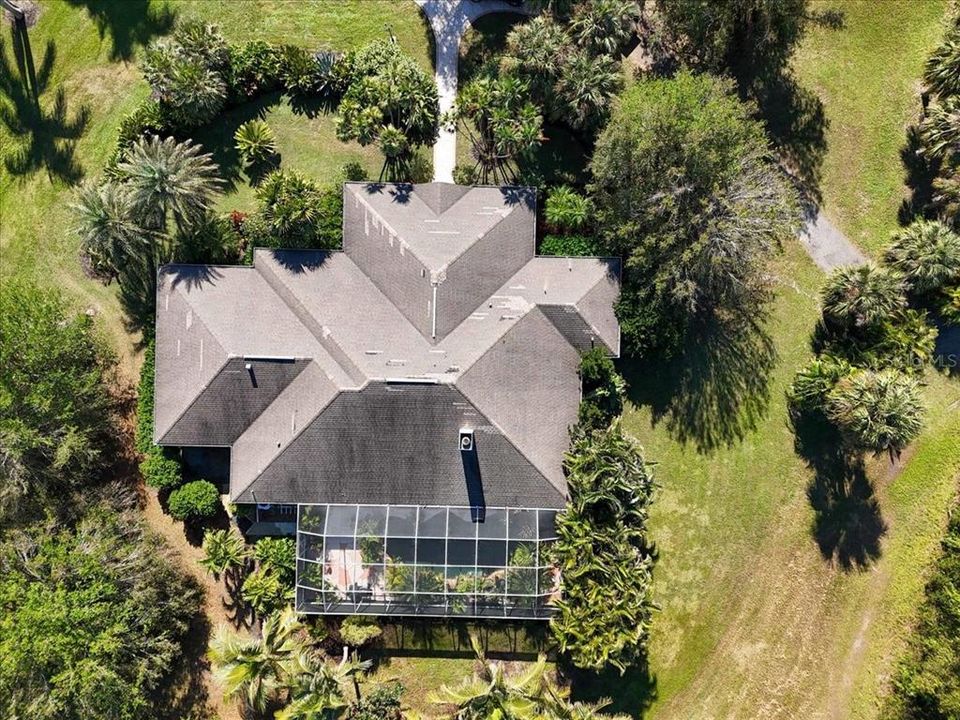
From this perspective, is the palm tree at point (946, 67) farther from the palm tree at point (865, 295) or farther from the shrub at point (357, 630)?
the shrub at point (357, 630)

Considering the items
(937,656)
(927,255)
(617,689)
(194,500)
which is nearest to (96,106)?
(194,500)

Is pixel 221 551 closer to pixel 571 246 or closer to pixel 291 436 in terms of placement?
pixel 291 436

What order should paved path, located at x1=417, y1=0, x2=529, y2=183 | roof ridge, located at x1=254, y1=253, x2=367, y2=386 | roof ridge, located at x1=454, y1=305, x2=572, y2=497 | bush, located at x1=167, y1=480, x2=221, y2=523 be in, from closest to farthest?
roof ridge, located at x1=454, y1=305, x2=572, y2=497 → roof ridge, located at x1=254, y1=253, x2=367, y2=386 → bush, located at x1=167, y1=480, x2=221, y2=523 → paved path, located at x1=417, y1=0, x2=529, y2=183

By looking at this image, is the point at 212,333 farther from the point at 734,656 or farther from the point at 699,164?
the point at 734,656

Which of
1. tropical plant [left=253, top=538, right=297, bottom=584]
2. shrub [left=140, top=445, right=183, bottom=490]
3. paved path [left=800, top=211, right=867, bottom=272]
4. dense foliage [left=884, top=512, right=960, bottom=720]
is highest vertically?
paved path [left=800, top=211, right=867, bottom=272]

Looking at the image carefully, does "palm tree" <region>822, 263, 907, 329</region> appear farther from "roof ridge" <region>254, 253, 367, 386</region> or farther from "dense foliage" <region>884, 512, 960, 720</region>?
"roof ridge" <region>254, 253, 367, 386</region>

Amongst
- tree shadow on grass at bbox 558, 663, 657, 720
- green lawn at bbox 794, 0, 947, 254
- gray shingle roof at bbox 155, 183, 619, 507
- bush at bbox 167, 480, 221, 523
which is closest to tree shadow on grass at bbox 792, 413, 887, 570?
green lawn at bbox 794, 0, 947, 254
